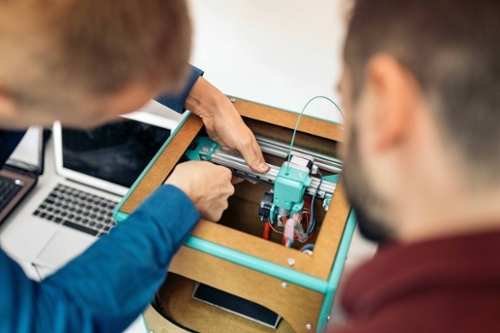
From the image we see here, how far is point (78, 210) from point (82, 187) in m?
0.08

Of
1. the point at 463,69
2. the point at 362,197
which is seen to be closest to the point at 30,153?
the point at 362,197

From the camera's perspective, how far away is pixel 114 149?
112 centimetres

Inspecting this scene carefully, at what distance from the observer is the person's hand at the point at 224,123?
828mm

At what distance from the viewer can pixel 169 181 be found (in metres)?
0.70

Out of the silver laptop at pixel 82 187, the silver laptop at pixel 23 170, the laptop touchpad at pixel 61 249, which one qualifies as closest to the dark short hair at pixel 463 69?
the silver laptop at pixel 82 187

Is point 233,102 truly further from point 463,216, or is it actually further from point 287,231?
point 463,216

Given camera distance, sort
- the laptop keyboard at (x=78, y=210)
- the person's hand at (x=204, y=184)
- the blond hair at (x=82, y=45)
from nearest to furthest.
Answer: the blond hair at (x=82, y=45) < the person's hand at (x=204, y=184) < the laptop keyboard at (x=78, y=210)

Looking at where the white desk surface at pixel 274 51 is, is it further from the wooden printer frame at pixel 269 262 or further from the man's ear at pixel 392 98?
the man's ear at pixel 392 98

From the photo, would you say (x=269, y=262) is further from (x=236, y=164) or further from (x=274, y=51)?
(x=274, y=51)

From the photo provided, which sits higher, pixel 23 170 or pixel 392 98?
pixel 23 170

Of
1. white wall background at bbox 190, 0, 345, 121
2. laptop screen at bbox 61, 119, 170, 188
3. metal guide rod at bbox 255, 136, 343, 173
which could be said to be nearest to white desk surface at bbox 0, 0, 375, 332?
white wall background at bbox 190, 0, 345, 121

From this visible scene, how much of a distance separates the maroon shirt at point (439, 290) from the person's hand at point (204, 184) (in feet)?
1.25

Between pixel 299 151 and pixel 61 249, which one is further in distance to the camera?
pixel 61 249

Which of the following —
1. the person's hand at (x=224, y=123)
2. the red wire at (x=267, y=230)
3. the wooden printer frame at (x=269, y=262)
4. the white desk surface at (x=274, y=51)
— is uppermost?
the white desk surface at (x=274, y=51)
